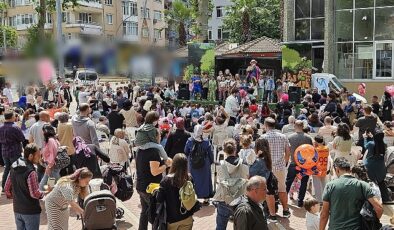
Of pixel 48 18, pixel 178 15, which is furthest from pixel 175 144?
pixel 178 15

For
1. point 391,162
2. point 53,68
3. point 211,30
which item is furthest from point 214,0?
point 391,162

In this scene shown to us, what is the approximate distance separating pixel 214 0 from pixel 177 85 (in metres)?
42.8

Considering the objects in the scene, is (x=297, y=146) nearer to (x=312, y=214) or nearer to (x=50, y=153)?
(x=312, y=214)

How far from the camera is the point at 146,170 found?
24.7ft

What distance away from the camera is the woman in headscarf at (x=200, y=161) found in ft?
31.6

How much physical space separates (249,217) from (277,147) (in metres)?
3.95

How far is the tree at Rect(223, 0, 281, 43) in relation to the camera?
4953 centimetres

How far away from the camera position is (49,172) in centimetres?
906

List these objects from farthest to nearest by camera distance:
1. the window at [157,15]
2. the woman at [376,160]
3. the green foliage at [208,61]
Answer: the window at [157,15] → the green foliage at [208,61] → the woman at [376,160]

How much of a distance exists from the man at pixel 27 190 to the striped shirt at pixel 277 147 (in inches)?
155

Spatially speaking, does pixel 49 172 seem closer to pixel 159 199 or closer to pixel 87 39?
pixel 159 199

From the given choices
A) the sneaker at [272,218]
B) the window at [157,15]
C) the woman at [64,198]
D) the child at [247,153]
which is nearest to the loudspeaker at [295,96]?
the sneaker at [272,218]

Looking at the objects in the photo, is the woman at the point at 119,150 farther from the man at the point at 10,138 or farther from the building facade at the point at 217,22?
the building facade at the point at 217,22

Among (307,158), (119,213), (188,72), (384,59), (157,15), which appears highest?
(157,15)
